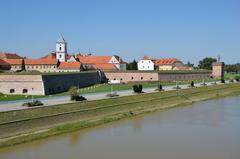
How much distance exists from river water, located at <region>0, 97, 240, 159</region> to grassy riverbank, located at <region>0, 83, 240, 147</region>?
0.43 metres

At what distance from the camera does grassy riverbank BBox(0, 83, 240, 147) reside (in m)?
14.6

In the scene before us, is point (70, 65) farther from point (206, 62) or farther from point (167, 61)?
point (206, 62)

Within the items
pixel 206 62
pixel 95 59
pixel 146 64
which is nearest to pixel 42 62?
pixel 95 59

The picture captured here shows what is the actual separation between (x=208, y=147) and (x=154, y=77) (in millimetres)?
30122

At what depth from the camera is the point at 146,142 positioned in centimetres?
1523

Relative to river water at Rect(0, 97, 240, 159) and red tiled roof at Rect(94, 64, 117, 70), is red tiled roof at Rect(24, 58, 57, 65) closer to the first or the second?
red tiled roof at Rect(94, 64, 117, 70)

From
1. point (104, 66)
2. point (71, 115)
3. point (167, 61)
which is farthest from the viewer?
point (167, 61)

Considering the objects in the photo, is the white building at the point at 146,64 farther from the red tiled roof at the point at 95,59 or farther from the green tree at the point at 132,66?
the red tiled roof at the point at 95,59

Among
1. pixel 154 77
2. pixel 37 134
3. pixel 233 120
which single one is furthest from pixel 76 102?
pixel 154 77

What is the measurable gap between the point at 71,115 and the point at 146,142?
13.7 ft

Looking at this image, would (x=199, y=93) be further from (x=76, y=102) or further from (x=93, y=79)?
(x=76, y=102)

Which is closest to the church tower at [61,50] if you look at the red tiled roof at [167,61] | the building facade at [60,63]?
the building facade at [60,63]

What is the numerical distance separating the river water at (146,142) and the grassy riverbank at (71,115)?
431mm

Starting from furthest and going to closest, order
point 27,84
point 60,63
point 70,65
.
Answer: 1. point 60,63
2. point 70,65
3. point 27,84
